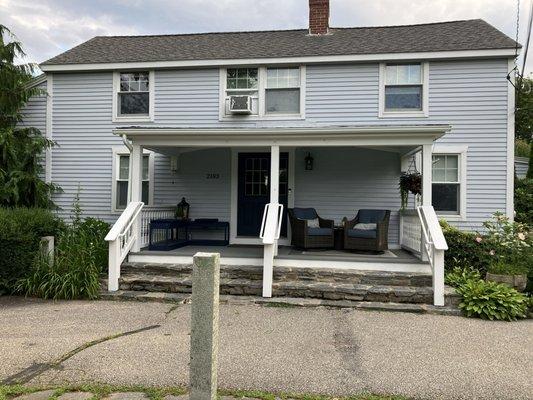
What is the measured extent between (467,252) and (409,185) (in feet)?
5.94

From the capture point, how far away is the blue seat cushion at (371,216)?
8.07 metres

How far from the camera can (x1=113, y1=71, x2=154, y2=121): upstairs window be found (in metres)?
9.88

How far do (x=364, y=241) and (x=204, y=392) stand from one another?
5499 mm

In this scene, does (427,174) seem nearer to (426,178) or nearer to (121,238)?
(426,178)

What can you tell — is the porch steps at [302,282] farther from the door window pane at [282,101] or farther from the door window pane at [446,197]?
the door window pane at [282,101]

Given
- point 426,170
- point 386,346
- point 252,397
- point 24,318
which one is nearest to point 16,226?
point 24,318

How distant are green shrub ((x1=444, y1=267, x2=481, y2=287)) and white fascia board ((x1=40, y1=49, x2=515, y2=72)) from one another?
4796mm

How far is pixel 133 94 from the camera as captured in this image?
995 centimetres

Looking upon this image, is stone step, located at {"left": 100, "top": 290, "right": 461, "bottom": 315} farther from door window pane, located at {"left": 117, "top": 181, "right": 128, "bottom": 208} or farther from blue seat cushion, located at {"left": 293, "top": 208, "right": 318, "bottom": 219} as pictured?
door window pane, located at {"left": 117, "top": 181, "right": 128, "bottom": 208}

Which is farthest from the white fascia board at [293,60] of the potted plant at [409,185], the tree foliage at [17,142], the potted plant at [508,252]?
the potted plant at [508,252]

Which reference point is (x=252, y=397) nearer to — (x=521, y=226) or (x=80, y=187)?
(x=521, y=226)

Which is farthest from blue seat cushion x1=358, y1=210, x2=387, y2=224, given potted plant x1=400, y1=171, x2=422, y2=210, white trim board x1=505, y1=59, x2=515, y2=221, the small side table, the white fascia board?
the white fascia board

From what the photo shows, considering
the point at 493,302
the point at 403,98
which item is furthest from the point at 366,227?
the point at 403,98

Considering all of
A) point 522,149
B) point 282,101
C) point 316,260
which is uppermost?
point 522,149
